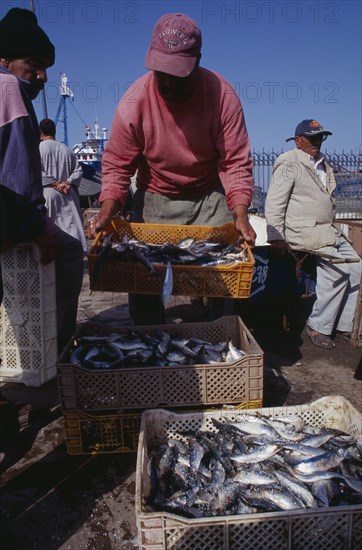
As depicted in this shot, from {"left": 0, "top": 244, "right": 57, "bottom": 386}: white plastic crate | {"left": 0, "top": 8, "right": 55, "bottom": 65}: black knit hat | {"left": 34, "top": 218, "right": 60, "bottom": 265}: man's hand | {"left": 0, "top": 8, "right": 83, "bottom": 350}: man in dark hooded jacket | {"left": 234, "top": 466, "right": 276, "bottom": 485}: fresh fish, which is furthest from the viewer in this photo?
{"left": 0, "top": 244, "right": 57, "bottom": 386}: white plastic crate

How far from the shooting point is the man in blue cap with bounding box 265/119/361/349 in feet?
17.8

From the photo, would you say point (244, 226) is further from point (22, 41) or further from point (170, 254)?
point (22, 41)

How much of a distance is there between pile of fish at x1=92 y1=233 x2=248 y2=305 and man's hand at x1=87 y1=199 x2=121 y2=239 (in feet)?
0.38

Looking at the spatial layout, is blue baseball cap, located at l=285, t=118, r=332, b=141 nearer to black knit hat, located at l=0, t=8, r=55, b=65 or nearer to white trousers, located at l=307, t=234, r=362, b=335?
white trousers, located at l=307, t=234, r=362, b=335

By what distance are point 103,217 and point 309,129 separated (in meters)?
3.21

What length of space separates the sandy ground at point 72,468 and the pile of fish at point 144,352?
0.68 metres

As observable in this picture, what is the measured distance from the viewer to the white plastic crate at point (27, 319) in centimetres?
402

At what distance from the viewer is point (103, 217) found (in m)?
3.82

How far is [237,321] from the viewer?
4.10 meters

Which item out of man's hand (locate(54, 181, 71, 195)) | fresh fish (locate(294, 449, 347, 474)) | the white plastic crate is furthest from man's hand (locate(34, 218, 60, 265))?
man's hand (locate(54, 181, 71, 195))

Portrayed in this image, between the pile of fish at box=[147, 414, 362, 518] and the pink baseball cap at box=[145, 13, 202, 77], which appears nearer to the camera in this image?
the pile of fish at box=[147, 414, 362, 518]

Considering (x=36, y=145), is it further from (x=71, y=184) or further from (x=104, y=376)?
(x=71, y=184)

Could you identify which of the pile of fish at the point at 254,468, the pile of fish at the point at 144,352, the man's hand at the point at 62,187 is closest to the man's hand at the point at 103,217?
the pile of fish at the point at 144,352

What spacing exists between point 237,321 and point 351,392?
1.35 meters
